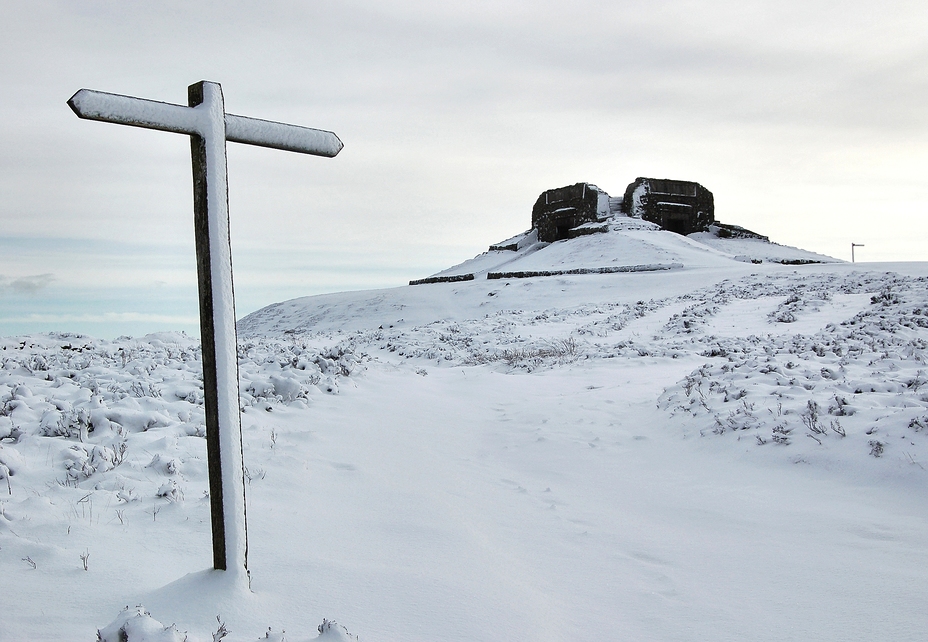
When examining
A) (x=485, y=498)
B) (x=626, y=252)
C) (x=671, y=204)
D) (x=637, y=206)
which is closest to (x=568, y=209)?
(x=637, y=206)

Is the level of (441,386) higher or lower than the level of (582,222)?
lower

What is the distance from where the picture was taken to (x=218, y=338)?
8.59ft

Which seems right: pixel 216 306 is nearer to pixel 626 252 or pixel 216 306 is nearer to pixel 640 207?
pixel 626 252

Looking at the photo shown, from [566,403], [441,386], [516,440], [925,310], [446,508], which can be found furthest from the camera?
[925,310]

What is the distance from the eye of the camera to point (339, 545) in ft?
10.7

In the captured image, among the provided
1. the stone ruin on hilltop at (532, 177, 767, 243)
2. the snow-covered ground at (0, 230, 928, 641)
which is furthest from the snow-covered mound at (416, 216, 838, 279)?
the snow-covered ground at (0, 230, 928, 641)

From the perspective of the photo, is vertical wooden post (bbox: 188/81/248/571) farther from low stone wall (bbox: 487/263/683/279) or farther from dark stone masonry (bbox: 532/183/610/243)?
dark stone masonry (bbox: 532/183/610/243)

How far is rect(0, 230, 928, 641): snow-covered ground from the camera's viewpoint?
263cm

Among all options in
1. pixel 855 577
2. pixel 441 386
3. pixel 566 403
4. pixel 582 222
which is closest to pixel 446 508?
pixel 855 577

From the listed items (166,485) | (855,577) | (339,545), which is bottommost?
(855,577)

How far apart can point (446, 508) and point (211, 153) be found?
Answer: 8.49 feet

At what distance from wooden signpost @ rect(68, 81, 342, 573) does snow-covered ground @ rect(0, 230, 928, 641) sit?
26 cm

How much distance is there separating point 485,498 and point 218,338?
8.07 ft

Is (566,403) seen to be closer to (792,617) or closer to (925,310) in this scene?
(792,617)
